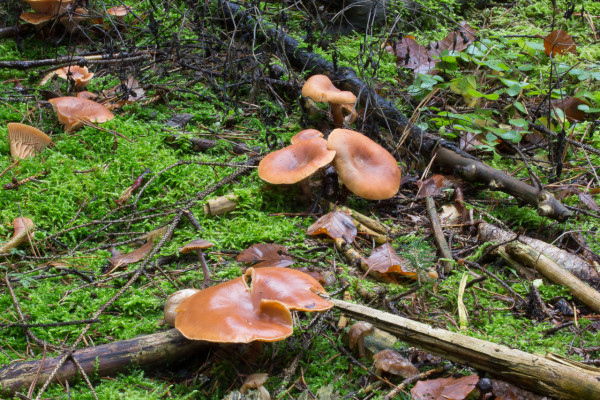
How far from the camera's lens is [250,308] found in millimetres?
1904

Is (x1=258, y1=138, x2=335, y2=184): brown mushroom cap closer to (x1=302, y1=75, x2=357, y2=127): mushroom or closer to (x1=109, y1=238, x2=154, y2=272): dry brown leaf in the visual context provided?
(x1=302, y1=75, x2=357, y2=127): mushroom

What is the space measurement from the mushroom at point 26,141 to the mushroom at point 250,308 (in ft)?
7.92

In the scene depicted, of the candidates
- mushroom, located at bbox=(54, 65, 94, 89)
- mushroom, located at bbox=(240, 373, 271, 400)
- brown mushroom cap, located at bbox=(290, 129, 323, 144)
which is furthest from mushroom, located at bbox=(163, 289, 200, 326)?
mushroom, located at bbox=(54, 65, 94, 89)

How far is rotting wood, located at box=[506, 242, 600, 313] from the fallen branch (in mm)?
536

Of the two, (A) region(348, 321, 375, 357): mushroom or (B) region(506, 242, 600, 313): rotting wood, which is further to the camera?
(B) region(506, 242, 600, 313): rotting wood

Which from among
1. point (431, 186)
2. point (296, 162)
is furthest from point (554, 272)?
point (296, 162)

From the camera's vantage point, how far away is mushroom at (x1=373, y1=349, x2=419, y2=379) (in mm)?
2002

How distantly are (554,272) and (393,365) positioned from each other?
1.26 meters

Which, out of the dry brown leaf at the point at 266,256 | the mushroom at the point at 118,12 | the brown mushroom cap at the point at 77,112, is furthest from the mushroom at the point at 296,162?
the mushroom at the point at 118,12

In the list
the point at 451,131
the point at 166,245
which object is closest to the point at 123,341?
the point at 166,245

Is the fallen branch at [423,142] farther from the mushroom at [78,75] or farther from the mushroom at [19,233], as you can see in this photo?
the mushroom at [19,233]

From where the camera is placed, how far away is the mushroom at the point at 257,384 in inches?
73.7

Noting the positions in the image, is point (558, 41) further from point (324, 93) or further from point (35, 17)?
point (35, 17)

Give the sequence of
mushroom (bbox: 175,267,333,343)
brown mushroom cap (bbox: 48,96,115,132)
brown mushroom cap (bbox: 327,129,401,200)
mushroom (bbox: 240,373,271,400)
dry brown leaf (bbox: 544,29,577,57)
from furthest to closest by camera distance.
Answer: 1. dry brown leaf (bbox: 544,29,577,57)
2. brown mushroom cap (bbox: 48,96,115,132)
3. brown mushroom cap (bbox: 327,129,401,200)
4. mushroom (bbox: 240,373,271,400)
5. mushroom (bbox: 175,267,333,343)
